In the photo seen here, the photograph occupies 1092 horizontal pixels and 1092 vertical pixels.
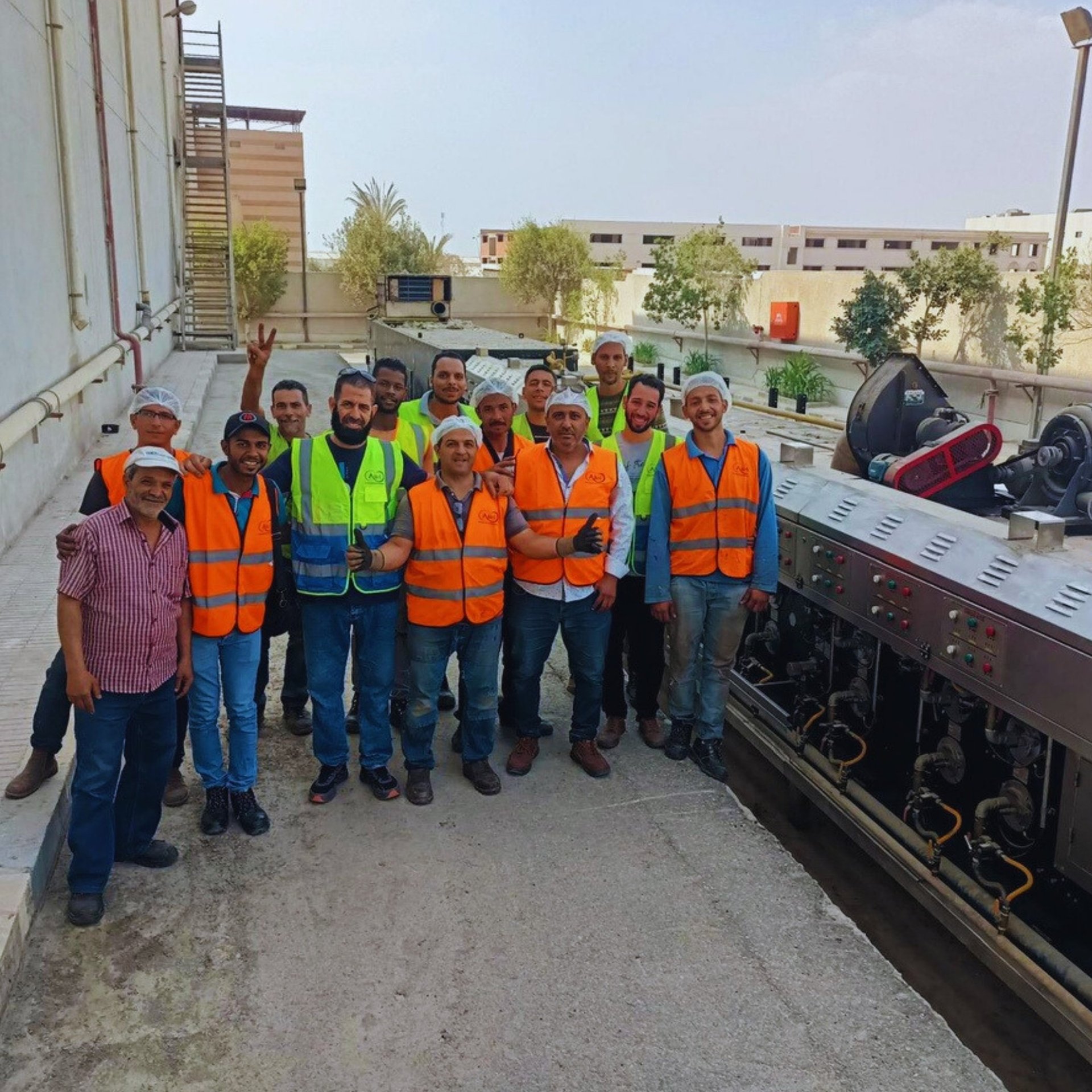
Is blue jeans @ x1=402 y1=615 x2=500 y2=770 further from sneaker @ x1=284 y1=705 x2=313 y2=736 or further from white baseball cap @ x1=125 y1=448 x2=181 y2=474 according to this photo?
white baseball cap @ x1=125 y1=448 x2=181 y2=474

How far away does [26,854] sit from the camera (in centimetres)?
367

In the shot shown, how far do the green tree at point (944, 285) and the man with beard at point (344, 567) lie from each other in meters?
16.1

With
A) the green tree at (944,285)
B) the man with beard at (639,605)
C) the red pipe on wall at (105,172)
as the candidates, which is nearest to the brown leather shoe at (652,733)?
the man with beard at (639,605)

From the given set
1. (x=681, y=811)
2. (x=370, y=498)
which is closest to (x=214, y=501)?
(x=370, y=498)

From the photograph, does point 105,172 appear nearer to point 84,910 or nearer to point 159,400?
point 159,400

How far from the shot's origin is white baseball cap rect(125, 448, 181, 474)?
3.47 m

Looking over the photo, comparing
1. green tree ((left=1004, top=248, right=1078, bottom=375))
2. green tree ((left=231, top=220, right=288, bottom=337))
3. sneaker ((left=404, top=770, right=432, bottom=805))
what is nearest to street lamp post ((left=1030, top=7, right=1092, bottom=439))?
green tree ((left=1004, top=248, right=1078, bottom=375))

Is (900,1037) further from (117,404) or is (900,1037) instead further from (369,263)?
(369,263)

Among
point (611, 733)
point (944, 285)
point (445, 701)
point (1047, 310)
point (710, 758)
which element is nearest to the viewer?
point (710, 758)

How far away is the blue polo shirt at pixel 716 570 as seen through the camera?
475cm

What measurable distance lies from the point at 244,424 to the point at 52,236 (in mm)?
6284

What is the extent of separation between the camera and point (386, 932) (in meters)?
3.67

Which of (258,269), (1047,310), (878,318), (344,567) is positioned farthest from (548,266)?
(344,567)

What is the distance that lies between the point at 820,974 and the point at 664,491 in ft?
7.11
